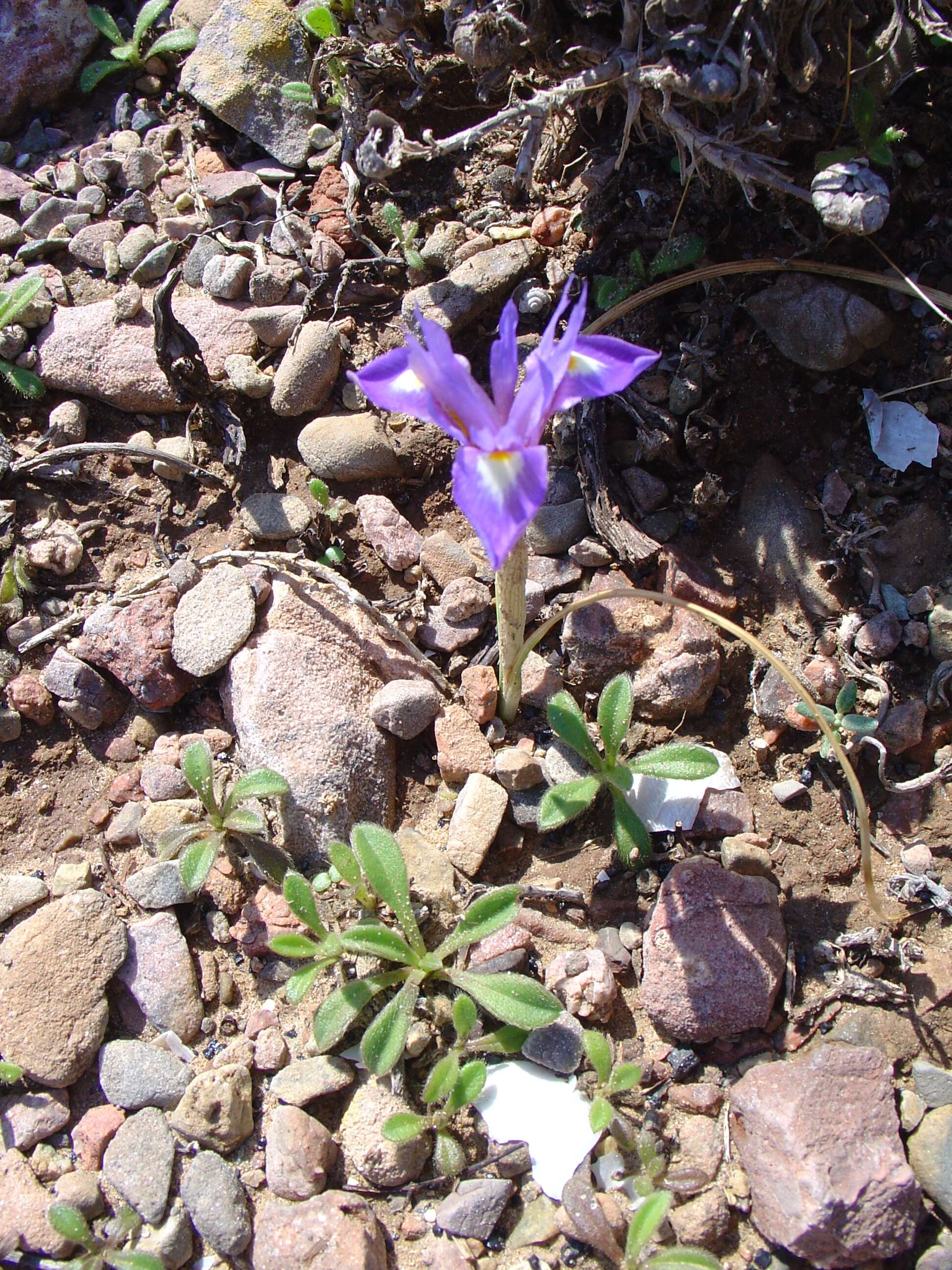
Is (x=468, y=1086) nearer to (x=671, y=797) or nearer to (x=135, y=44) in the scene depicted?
(x=671, y=797)

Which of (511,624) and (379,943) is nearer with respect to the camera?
(379,943)

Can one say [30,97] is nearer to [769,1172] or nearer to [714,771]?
[714,771]

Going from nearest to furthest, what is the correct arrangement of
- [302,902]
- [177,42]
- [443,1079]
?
[443,1079]
[302,902]
[177,42]

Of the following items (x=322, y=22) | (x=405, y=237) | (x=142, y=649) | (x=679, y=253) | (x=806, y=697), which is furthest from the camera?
(x=322, y=22)

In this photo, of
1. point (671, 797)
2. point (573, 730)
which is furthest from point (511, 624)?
point (671, 797)

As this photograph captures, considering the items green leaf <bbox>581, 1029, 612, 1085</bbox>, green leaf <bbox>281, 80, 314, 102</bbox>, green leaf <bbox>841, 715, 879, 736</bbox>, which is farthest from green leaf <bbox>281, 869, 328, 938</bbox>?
green leaf <bbox>281, 80, 314, 102</bbox>

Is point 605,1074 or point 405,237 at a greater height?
point 405,237

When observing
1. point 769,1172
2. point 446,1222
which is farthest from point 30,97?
point 769,1172

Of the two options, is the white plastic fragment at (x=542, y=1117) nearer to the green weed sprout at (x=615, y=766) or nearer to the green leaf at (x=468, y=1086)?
the green leaf at (x=468, y=1086)
